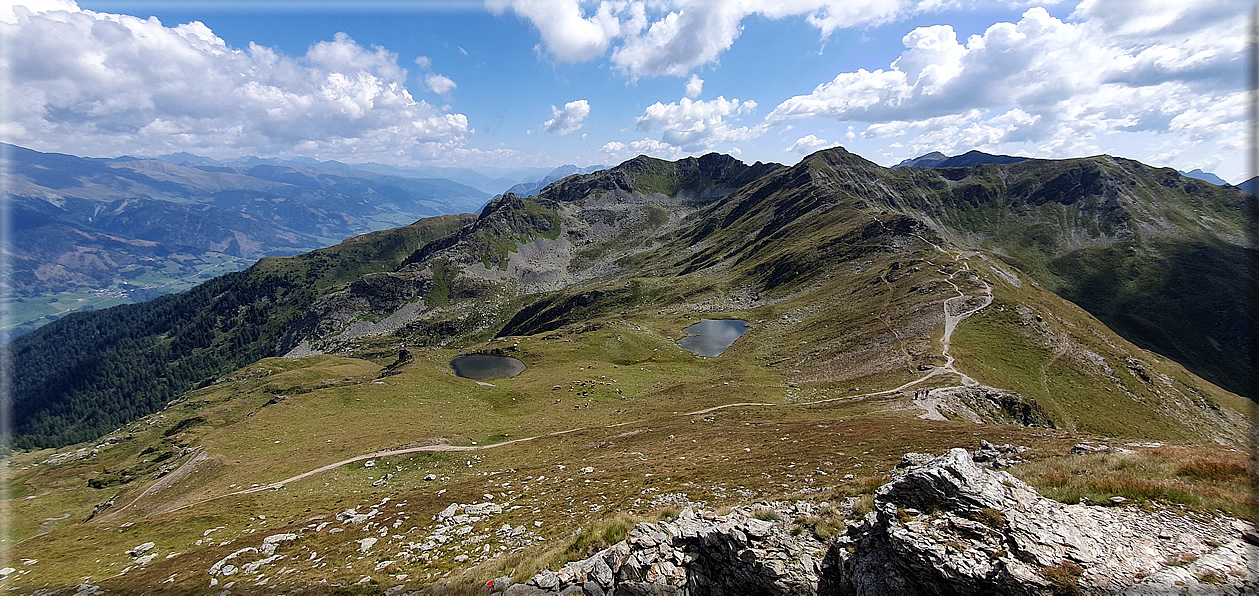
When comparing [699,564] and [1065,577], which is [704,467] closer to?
[699,564]

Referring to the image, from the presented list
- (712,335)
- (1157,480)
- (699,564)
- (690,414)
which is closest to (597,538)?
(699,564)

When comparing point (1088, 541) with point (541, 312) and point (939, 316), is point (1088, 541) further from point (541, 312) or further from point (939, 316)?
point (541, 312)

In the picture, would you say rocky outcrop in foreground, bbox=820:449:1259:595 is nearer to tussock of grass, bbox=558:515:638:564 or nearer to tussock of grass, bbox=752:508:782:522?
tussock of grass, bbox=752:508:782:522

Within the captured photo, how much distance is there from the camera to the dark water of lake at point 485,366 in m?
80.0

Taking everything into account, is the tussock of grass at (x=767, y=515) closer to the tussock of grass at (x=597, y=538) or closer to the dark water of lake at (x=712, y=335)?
the tussock of grass at (x=597, y=538)

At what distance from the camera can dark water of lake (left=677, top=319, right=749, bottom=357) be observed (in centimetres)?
9974

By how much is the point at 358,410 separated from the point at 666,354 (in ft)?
179

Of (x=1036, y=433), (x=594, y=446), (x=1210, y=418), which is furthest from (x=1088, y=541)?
(x=1210, y=418)

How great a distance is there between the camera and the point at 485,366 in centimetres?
8688

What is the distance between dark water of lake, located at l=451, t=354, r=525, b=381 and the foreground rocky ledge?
217 ft

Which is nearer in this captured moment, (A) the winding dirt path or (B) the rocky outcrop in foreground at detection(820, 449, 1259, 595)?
(B) the rocky outcrop in foreground at detection(820, 449, 1259, 595)

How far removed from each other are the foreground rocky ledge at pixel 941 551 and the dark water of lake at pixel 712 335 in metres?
80.4

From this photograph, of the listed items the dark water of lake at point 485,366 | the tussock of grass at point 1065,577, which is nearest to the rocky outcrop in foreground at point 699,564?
the tussock of grass at point 1065,577

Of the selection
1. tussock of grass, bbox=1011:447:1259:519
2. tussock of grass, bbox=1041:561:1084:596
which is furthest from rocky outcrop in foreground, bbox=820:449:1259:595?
tussock of grass, bbox=1011:447:1259:519
